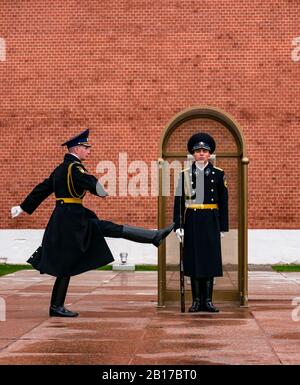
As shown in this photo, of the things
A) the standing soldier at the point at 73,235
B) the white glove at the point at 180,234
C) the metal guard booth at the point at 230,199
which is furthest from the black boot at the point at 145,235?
the metal guard booth at the point at 230,199

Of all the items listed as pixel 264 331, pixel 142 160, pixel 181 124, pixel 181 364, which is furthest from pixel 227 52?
pixel 181 364

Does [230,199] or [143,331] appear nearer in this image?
[143,331]

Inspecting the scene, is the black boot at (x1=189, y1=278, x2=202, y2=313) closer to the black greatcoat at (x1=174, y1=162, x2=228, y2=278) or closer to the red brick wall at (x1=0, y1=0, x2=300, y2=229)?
the black greatcoat at (x1=174, y1=162, x2=228, y2=278)

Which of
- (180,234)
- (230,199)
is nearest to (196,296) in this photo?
(180,234)

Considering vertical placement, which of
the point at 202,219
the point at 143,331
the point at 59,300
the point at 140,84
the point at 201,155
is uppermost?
the point at 140,84

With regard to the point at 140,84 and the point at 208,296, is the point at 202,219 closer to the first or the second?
the point at 208,296

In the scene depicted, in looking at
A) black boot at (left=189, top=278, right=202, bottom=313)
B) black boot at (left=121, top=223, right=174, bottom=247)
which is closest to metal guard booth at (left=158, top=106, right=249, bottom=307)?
black boot at (left=189, top=278, right=202, bottom=313)

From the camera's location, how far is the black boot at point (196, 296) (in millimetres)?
9055

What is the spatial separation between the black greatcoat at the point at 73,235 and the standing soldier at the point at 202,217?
86 cm

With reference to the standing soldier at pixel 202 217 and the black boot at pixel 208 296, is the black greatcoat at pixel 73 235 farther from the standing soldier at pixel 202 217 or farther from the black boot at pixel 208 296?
the black boot at pixel 208 296

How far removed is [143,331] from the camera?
7367 millimetres

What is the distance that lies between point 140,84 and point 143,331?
474 inches
